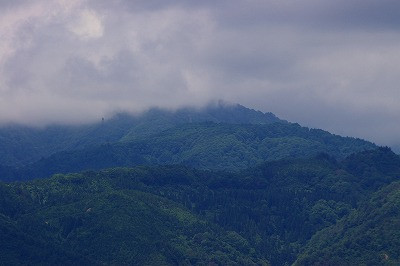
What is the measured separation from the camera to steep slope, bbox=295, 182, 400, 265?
570 ft

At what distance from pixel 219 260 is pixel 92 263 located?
→ 24488mm

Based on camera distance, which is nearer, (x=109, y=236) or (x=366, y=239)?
(x=366, y=239)

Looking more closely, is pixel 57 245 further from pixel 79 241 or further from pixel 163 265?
pixel 163 265

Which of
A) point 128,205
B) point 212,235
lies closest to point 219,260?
point 212,235

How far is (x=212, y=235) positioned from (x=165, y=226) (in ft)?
30.5

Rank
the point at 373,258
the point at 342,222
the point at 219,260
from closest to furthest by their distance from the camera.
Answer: the point at 373,258, the point at 219,260, the point at 342,222

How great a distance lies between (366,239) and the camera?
178 meters

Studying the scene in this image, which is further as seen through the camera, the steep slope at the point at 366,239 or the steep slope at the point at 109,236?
the steep slope at the point at 109,236

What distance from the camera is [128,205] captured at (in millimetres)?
194750

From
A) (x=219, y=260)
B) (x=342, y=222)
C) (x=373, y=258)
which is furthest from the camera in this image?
(x=342, y=222)

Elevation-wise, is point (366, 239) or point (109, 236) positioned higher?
point (366, 239)

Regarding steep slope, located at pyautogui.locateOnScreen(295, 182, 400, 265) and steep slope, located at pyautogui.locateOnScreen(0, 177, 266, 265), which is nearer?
steep slope, located at pyautogui.locateOnScreen(295, 182, 400, 265)

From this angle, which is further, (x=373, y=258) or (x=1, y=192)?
(x=1, y=192)

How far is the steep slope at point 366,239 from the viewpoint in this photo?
173875 mm
